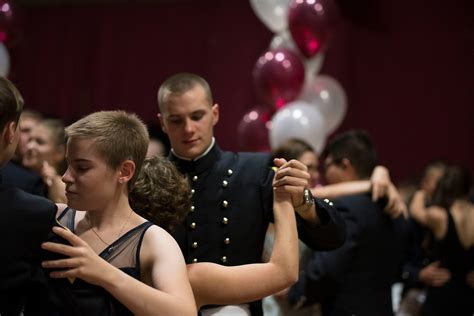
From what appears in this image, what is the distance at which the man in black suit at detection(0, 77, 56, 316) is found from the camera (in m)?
1.71

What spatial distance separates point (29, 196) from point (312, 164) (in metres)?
2.12

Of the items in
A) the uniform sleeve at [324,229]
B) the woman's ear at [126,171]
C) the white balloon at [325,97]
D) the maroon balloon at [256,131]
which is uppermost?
the white balloon at [325,97]

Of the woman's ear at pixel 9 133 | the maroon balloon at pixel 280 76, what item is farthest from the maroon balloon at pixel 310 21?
the woman's ear at pixel 9 133

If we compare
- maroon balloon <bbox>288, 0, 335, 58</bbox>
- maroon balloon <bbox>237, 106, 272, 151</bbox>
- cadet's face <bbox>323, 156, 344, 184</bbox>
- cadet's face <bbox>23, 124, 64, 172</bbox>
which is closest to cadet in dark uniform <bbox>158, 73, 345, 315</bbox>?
cadet's face <bbox>323, 156, 344, 184</bbox>

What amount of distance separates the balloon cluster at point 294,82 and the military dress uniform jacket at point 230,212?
1.73 meters

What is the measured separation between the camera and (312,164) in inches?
146

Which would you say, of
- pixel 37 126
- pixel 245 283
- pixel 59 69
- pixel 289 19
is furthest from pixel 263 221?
pixel 59 69

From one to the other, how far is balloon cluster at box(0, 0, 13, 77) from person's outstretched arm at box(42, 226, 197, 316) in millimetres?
3073

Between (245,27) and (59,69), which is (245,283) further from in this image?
(59,69)

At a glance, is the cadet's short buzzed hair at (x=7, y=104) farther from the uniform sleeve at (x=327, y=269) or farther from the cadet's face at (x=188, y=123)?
the uniform sleeve at (x=327, y=269)

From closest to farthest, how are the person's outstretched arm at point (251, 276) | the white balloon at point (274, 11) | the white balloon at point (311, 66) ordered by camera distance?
the person's outstretched arm at point (251, 276) → the white balloon at point (274, 11) → the white balloon at point (311, 66)

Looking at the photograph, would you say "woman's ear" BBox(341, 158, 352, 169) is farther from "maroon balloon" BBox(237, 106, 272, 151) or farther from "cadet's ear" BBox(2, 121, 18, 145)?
"cadet's ear" BBox(2, 121, 18, 145)

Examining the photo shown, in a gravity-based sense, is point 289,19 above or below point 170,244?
above

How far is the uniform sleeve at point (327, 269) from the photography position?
136 inches
